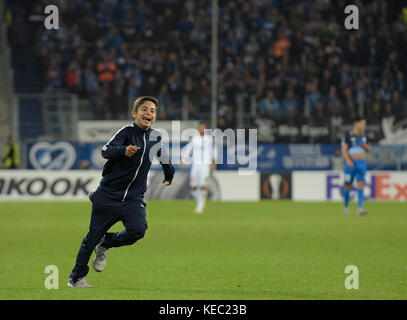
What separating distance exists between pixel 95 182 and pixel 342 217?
30.3 ft

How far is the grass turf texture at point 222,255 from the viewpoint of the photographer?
9227mm

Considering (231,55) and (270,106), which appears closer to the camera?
(270,106)

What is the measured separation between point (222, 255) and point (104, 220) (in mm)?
4036

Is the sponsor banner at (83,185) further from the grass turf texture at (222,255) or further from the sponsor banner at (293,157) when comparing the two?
the grass turf texture at (222,255)

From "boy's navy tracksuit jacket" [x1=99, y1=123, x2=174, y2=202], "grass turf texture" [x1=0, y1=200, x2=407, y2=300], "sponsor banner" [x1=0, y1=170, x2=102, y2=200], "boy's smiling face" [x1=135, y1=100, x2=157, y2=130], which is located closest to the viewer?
"boy's smiling face" [x1=135, y1=100, x2=157, y2=130]

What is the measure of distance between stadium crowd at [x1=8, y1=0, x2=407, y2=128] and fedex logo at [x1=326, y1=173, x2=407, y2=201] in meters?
1.99

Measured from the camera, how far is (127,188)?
9227mm

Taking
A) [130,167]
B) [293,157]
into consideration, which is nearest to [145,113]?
[130,167]

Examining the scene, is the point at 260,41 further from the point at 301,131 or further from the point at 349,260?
the point at 349,260

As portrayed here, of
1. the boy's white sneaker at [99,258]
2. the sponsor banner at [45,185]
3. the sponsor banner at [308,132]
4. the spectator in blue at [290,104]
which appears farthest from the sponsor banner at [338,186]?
the boy's white sneaker at [99,258]

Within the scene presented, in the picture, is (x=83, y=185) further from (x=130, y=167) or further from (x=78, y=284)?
(x=130, y=167)

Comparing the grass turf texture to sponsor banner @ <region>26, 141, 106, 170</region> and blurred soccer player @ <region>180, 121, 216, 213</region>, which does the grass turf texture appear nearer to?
blurred soccer player @ <region>180, 121, 216, 213</region>

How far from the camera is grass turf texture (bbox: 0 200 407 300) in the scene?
9227mm
